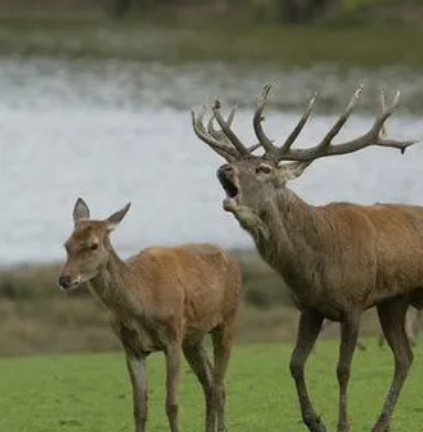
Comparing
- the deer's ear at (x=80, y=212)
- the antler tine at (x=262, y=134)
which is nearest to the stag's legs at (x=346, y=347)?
the antler tine at (x=262, y=134)

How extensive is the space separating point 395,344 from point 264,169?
212cm

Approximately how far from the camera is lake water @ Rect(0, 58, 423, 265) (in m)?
32.7

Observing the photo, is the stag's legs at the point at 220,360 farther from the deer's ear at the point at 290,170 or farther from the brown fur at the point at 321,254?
the deer's ear at the point at 290,170

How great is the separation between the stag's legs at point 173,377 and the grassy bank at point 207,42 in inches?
1944

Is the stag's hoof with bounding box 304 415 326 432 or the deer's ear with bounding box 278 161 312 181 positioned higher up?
the deer's ear with bounding box 278 161 312 181

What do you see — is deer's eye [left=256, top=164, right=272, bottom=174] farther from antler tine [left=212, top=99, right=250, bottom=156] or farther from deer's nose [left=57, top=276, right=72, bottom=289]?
deer's nose [left=57, top=276, right=72, bottom=289]

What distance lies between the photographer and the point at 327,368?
60.1 feet

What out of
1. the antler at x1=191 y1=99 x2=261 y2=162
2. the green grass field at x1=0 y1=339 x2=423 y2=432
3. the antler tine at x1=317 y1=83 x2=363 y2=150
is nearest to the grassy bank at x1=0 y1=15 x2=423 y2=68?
the green grass field at x1=0 y1=339 x2=423 y2=432

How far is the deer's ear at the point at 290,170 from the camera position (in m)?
12.2

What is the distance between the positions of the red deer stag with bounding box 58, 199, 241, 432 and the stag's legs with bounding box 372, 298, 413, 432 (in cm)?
133

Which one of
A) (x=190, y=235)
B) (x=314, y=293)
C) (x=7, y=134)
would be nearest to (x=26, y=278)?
(x=190, y=235)

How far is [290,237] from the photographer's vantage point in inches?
484

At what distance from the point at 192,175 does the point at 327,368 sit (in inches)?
814

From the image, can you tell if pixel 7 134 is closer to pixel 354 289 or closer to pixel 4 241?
pixel 4 241
